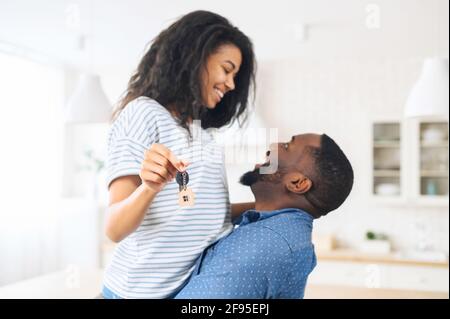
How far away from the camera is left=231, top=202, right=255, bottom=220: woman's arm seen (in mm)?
393

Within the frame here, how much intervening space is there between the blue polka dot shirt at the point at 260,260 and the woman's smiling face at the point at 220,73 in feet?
0.31

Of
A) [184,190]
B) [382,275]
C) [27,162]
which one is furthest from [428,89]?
[27,162]

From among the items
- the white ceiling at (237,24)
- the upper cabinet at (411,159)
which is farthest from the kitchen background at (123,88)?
the upper cabinet at (411,159)

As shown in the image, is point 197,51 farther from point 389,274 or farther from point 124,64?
point 389,274

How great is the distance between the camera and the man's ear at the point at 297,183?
0.36 m

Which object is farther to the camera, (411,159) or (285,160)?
(411,159)

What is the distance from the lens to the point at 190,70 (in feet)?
1.28

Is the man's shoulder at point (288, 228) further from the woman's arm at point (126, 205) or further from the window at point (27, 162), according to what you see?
the window at point (27, 162)

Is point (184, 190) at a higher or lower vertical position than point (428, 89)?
lower

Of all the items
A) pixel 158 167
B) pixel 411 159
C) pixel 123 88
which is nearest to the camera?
pixel 158 167

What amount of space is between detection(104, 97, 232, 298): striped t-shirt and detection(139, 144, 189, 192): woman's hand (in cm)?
3

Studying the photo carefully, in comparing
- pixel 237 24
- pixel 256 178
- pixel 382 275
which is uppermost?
pixel 237 24

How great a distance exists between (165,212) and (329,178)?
0.13 m

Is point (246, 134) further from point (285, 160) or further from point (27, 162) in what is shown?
point (27, 162)
